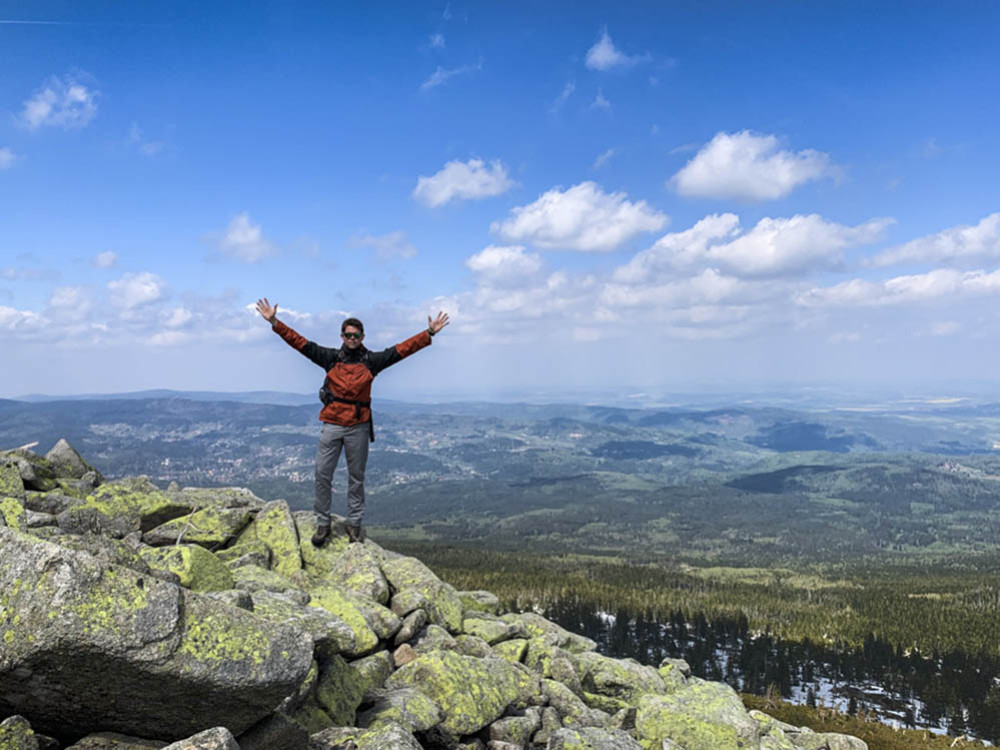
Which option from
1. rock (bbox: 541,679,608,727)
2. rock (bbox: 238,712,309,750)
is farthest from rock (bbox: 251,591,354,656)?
rock (bbox: 541,679,608,727)

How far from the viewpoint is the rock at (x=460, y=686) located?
597 inches

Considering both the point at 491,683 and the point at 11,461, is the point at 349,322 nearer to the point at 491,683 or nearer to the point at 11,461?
the point at 491,683

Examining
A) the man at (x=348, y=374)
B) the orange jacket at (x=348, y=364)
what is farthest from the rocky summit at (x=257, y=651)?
the orange jacket at (x=348, y=364)

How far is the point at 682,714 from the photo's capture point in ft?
67.4

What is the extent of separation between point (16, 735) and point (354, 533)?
16488mm

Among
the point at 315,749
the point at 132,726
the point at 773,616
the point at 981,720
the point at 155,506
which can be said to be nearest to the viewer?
the point at 132,726

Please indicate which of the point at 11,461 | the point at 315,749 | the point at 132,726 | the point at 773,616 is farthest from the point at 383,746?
the point at 773,616

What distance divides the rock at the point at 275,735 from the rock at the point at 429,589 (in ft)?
36.8

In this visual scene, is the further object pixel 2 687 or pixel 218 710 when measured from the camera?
pixel 218 710

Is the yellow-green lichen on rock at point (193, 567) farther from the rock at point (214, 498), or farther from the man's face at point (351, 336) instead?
the rock at point (214, 498)

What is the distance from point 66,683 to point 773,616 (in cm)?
21238

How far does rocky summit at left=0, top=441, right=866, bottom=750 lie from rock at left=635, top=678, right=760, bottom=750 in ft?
0.23

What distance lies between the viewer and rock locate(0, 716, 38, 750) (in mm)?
7918

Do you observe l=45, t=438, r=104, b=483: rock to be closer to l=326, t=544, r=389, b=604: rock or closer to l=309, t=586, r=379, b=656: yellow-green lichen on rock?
l=326, t=544, r=389, b=604: rock
